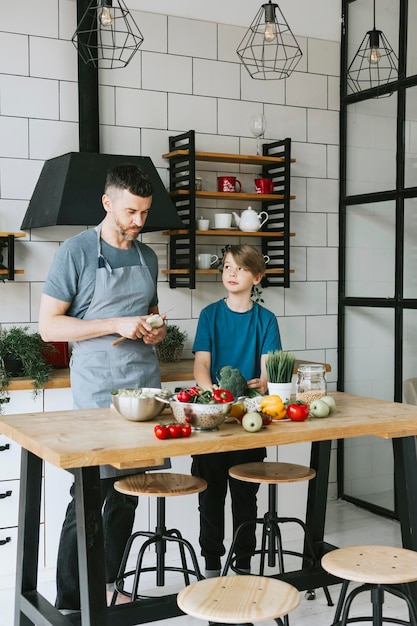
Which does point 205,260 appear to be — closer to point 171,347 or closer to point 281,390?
point 171,347

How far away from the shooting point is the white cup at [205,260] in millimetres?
4688

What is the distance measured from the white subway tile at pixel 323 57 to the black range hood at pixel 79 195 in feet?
4.65

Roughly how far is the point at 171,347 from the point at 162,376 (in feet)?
1.41

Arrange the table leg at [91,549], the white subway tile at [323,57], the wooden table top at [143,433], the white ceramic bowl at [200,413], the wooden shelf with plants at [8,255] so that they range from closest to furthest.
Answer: the wooden table top at [143,433] → the table leg at [91,549] → the white ceramic bowl at [200,413] → the wooden shelf with plants at [8,255] → the white subway tile at [323,57]

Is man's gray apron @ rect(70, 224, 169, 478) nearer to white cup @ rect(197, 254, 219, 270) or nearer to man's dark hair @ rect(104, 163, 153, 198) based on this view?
man's dark hair @ rect(104, 163, 153, 198)

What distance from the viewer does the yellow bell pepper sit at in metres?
2.76

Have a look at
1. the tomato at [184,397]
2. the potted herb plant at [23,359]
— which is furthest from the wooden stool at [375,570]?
the potted herb plant at [23,359]

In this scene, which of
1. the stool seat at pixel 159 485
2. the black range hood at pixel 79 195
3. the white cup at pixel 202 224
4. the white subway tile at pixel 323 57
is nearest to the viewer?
the stool seat at pixel 159 485

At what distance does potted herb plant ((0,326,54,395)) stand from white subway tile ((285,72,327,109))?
2.22m

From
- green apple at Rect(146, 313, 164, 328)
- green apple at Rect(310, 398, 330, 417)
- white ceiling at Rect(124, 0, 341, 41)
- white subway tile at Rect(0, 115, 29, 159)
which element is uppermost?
white ceiling at Rect(124, 0, 341, 41)

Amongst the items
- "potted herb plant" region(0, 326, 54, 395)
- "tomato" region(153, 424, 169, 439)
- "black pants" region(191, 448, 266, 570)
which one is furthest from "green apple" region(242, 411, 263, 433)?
"potted herb plant" region(0, 326, 54, 395)

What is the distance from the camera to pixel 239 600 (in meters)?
2.18

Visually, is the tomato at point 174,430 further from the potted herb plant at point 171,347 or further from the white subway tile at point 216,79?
the white subway tile at point 216,79

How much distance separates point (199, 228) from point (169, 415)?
1999 mm
